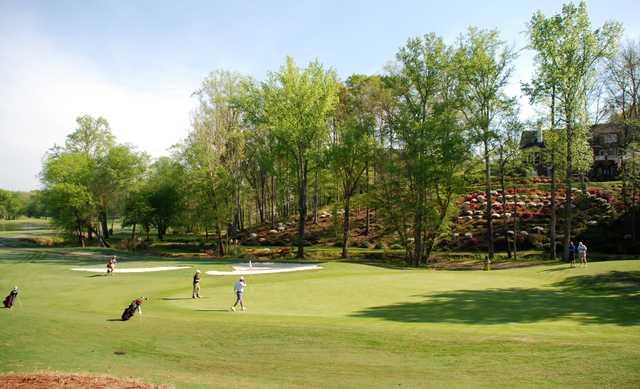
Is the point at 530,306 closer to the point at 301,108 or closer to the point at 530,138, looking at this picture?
the point at 301,108

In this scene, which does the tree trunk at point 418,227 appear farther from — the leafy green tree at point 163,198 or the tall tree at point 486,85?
the leafy green tree at point 163,198

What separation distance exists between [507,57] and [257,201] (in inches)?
2384

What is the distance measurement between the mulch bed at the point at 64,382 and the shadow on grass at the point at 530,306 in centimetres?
1208

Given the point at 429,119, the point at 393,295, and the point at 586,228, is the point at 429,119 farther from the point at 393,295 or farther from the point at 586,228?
the point at 393,295

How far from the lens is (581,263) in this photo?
42.3 meters

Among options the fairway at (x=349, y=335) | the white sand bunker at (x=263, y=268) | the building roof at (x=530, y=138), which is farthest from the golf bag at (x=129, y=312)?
the building roof at (x=530, y=138)

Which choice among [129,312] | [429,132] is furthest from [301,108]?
[129,312]

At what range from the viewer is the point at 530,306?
2509cm

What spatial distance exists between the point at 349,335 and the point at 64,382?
10.5 m

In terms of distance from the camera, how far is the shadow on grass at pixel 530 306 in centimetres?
2214

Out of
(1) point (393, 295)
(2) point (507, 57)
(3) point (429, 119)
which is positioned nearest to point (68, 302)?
(1) point (393, 295)

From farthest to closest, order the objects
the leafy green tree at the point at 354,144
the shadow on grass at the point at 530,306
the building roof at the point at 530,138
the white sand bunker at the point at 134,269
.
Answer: the building roof at the point at 530,138
the leafy green tree at the point at 354,144
the white sand bunker at the point at 134,269
the shadow on grass at the point at 530,306

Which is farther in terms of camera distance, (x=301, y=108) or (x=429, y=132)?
(x=301, y=108)

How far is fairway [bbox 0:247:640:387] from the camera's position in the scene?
51.8ft
